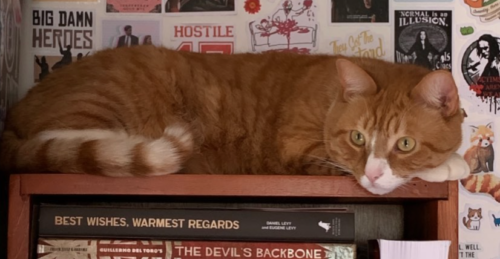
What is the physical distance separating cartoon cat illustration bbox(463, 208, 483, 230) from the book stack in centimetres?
51

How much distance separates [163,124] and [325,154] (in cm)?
32

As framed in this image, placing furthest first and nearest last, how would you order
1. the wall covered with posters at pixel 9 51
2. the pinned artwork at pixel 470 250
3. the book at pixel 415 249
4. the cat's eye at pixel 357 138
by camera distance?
the pinned artwork at pixel 470 250 → the wall covered with posters at pixel 9 51 → the cat's eye at pixel 357 138 → the book at pixel 415 249

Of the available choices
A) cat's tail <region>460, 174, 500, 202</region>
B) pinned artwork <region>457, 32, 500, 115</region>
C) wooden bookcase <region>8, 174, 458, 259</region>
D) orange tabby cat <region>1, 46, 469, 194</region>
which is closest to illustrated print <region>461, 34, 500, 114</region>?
pinned artwork <region>457, 32, 500, 115</region>

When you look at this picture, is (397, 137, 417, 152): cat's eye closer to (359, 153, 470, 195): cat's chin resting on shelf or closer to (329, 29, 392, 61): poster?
(359, 153, 470, 195): cat's chin resting on shelf

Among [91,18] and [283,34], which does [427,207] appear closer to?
[283,34]

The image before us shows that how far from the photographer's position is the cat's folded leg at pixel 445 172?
1084 mm

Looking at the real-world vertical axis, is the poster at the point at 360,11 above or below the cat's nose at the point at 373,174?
above

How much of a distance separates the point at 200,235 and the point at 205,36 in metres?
0.61

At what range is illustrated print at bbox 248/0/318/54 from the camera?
5.02 ft

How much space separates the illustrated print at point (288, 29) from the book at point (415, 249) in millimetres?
623

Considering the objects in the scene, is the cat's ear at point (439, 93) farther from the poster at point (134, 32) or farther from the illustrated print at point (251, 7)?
the poster at point (134, 32)

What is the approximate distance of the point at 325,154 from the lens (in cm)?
122

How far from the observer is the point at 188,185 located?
1056mm

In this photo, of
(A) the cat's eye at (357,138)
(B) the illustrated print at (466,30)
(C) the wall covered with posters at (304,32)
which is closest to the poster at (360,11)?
(C) the wall covered with posters at (304,32)
